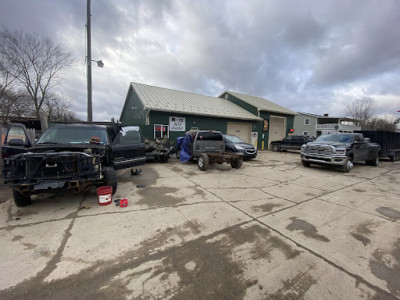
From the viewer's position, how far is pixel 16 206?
3.62 m

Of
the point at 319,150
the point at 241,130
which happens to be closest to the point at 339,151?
the point at 319,150

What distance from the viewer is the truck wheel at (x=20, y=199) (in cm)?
341

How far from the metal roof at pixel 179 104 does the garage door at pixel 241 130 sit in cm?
93

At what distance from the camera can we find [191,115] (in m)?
14.0

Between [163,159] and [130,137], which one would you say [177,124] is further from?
[130,137]

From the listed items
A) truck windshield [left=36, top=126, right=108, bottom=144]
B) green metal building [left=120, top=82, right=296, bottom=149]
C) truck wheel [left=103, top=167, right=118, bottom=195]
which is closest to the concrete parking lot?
truck wheel [left=103, top=167, right=118, bottom=195]

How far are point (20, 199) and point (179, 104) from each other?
12.0 meters

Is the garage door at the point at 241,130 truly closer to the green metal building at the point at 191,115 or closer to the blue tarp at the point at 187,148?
the green metal building at the point at 191,115

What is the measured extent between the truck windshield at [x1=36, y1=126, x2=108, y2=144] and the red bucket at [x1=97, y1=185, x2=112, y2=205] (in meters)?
1.29

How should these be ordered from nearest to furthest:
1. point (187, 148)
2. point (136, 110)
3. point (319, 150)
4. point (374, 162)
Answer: point (319, 150), point (187, 148), point (374, 162), point (136, 110)

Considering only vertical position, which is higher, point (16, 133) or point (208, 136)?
point (208, 136)

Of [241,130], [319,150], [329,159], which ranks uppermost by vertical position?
[241,130]

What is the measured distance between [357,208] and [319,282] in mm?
3122

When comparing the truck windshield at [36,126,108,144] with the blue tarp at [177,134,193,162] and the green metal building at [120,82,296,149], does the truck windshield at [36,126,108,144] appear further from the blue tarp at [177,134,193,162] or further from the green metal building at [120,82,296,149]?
the green metal building at [120,82,296,149]
